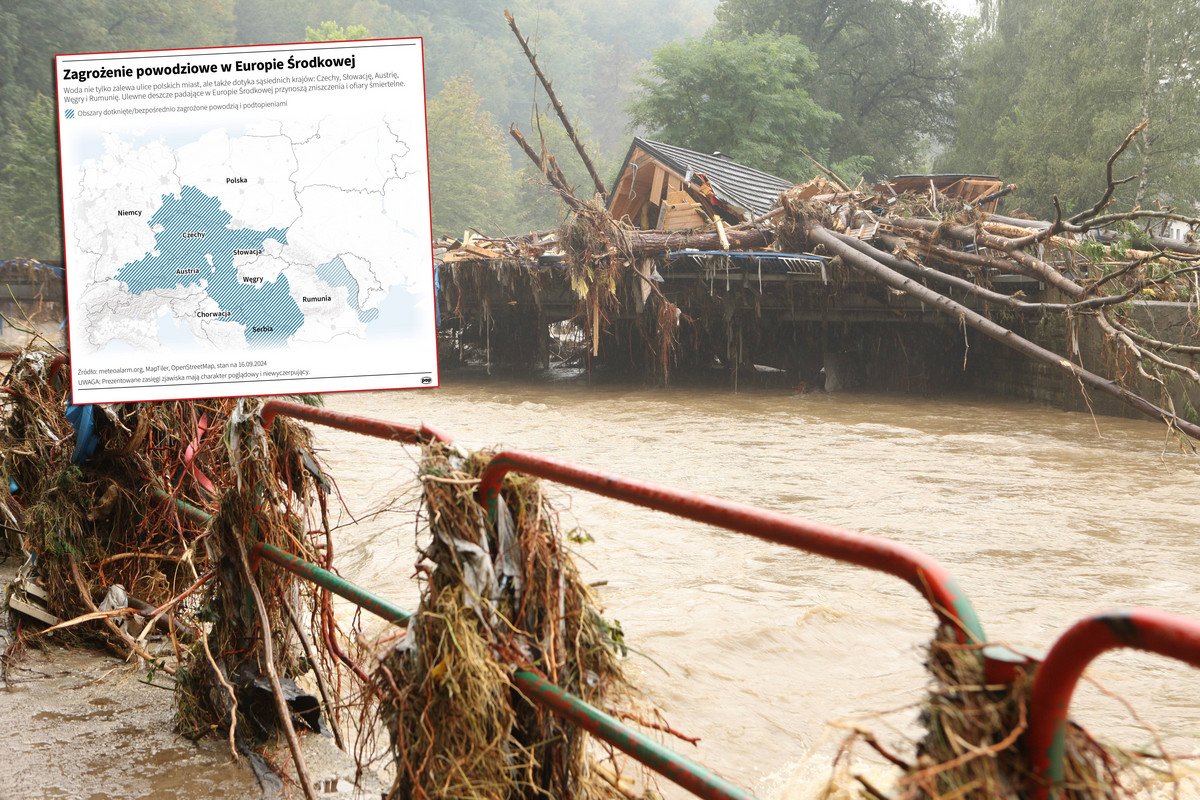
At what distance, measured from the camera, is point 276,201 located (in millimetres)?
2684

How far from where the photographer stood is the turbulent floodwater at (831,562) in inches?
167

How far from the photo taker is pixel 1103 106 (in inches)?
1357

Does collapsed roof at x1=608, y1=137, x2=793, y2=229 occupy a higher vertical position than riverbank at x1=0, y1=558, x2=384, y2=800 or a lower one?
higher

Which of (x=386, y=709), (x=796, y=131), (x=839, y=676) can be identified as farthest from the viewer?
(x=796, y=131)

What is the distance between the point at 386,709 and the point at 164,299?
56.6 inches

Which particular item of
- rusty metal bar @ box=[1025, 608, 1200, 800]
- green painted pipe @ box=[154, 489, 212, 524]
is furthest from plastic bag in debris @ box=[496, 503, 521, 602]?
green painted pipe @ box=[154, 489, 212, 524]

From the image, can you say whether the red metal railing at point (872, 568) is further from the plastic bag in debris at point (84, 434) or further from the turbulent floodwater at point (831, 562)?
the plastic bag in debris at point (84, 434)

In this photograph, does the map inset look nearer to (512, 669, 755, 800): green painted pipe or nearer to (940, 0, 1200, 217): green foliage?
(512, 669, 755, 800): green painted pipe

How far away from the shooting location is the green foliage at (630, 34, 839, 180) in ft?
128

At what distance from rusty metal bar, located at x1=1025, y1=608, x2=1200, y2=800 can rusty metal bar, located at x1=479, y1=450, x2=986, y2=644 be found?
0.09 m

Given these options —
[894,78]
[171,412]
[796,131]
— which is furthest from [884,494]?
[894,78]

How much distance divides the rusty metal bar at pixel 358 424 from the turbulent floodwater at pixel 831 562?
11 cm

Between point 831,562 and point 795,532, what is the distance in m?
5.54

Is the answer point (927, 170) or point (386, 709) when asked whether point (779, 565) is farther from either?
point (927, 170)
